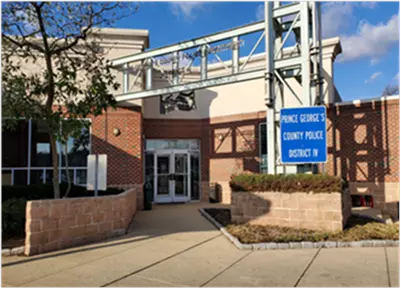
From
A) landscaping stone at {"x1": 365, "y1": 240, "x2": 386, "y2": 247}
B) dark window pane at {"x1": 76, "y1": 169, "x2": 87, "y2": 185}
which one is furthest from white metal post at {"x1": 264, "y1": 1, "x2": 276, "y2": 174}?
dark window pane at {"x1": 76, "y1": 169, "x2": 87, "y2": 185}

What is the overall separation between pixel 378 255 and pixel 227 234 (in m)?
2.93

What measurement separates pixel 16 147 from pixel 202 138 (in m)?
7.64

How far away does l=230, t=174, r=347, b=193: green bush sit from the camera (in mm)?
7418

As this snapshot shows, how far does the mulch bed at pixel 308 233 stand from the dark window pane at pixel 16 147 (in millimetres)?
8708

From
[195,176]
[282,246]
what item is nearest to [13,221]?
[282,246]

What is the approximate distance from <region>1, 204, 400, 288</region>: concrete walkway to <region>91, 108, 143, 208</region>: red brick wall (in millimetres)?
5530

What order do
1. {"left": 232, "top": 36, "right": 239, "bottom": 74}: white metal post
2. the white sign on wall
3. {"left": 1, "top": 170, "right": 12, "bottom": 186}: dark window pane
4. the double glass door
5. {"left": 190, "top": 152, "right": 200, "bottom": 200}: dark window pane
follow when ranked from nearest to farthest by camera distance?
1. the white sign on wall
2. {"left": 232, "top": 36, "right": 239, "bottom": 74}: white metal post
3. {"left": 1, "top": 170, "right": 12, "bottom": 186}: dark window pane
4. the double glass door
5. {"left": 190, "top": 152, "right": 200, "bottom": 200}: dark window pane

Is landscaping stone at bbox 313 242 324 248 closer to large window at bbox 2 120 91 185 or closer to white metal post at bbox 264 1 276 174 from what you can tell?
Result: white metal post at bbox 264 1 276 174

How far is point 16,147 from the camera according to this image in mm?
12859

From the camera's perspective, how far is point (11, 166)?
12.3 m

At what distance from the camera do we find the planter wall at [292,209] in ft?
24.0

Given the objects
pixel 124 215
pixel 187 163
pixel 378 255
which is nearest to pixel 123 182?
pixel 187 163

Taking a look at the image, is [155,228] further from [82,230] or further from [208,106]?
[208,106]

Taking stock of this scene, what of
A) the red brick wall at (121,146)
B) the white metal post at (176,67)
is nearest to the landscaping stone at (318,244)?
the white metal post at (176,67)
